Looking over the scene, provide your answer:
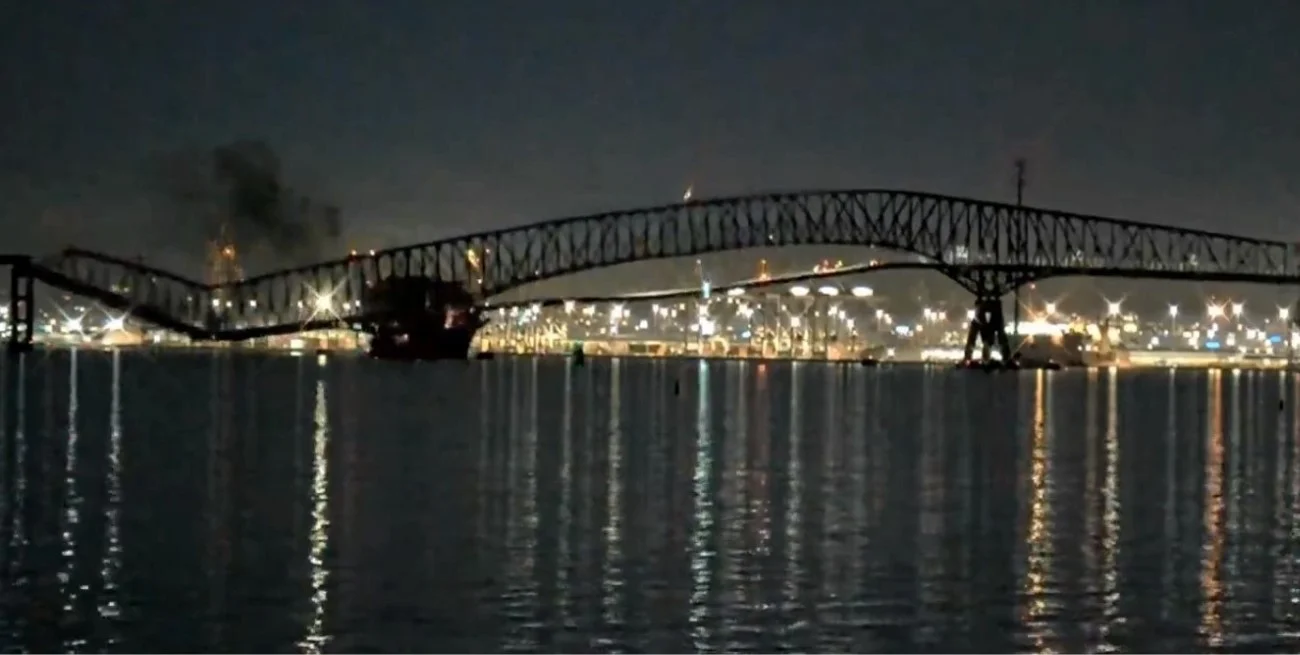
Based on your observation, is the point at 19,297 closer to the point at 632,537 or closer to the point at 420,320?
the point at 420,320

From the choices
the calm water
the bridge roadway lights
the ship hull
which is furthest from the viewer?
the ship hull

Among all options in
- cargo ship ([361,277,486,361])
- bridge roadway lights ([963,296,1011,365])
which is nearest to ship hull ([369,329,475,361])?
cargo ship ([361,277,486,361])

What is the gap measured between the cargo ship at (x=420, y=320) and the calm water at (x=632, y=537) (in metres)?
103

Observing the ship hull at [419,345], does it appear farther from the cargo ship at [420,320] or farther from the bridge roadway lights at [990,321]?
the bridge roadway lights at [990,321]

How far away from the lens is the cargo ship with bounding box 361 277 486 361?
537ft

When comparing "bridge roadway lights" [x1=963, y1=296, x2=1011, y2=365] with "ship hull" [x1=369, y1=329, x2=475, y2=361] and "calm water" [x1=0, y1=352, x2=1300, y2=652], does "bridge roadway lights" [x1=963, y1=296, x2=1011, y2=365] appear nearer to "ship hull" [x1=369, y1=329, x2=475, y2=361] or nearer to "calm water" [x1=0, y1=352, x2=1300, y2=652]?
"ship hull" [x1=369, y1=329, x2=475, y2=361]

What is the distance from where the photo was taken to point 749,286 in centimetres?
18700

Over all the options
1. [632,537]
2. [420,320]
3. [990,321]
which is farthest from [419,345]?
[632,537]

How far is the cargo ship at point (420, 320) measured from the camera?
6442 inches

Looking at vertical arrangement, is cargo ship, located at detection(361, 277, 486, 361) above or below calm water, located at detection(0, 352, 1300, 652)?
above

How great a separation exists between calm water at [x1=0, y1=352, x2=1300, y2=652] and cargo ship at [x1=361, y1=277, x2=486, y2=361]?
103 meters

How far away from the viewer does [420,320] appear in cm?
16338

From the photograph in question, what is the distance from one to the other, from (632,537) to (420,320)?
445 feet

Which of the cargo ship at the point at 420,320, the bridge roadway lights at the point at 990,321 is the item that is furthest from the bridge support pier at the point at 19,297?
the bridge roadway lights at the point at 990,321
